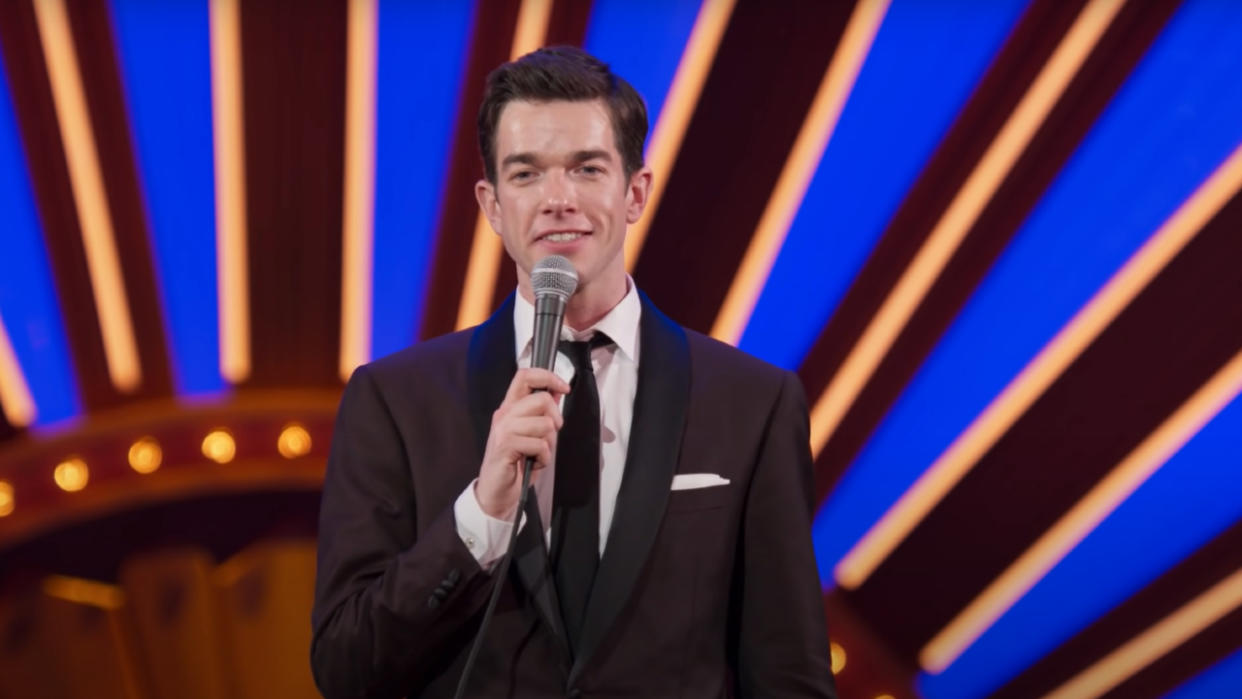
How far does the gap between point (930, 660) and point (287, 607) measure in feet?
4.60

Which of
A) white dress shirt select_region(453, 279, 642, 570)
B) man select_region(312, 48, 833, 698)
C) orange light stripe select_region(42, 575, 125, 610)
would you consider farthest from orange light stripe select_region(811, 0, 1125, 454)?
orange light stripe select_region(42, 575, 125, 610)

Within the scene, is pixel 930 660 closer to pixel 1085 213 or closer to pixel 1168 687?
pixel 1168 687

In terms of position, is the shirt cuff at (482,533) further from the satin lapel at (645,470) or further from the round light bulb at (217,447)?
the round light bulb at (217,447)

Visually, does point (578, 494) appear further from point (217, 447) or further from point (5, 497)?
point (5, 497)

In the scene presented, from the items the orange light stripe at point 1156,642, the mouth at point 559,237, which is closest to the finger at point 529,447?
the mouth at point 559,237

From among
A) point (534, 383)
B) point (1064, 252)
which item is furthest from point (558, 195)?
point (1064, 252)

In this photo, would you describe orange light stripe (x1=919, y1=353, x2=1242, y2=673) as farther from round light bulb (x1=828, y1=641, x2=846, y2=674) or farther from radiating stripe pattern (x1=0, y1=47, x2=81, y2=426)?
radiating stripe pattern (x1=0, y1=47, x2=81, y2=426)

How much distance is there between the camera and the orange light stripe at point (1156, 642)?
245cm

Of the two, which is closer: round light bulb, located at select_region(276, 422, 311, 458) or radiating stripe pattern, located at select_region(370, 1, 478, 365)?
radiating stripe pattern, located at select_region(370, 1, 478, 365)

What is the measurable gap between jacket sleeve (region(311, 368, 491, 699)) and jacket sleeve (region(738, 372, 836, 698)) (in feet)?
1.23

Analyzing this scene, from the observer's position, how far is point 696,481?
157 cm

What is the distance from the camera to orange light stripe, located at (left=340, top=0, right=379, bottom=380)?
8.35ft

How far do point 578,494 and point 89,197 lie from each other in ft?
5.05

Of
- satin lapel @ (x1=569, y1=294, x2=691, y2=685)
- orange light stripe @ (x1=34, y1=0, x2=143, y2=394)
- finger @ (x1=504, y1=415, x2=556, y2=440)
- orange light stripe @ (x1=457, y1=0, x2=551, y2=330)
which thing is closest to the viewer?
finger @ (x1=504, y1=415, x2=556, y2=440)
